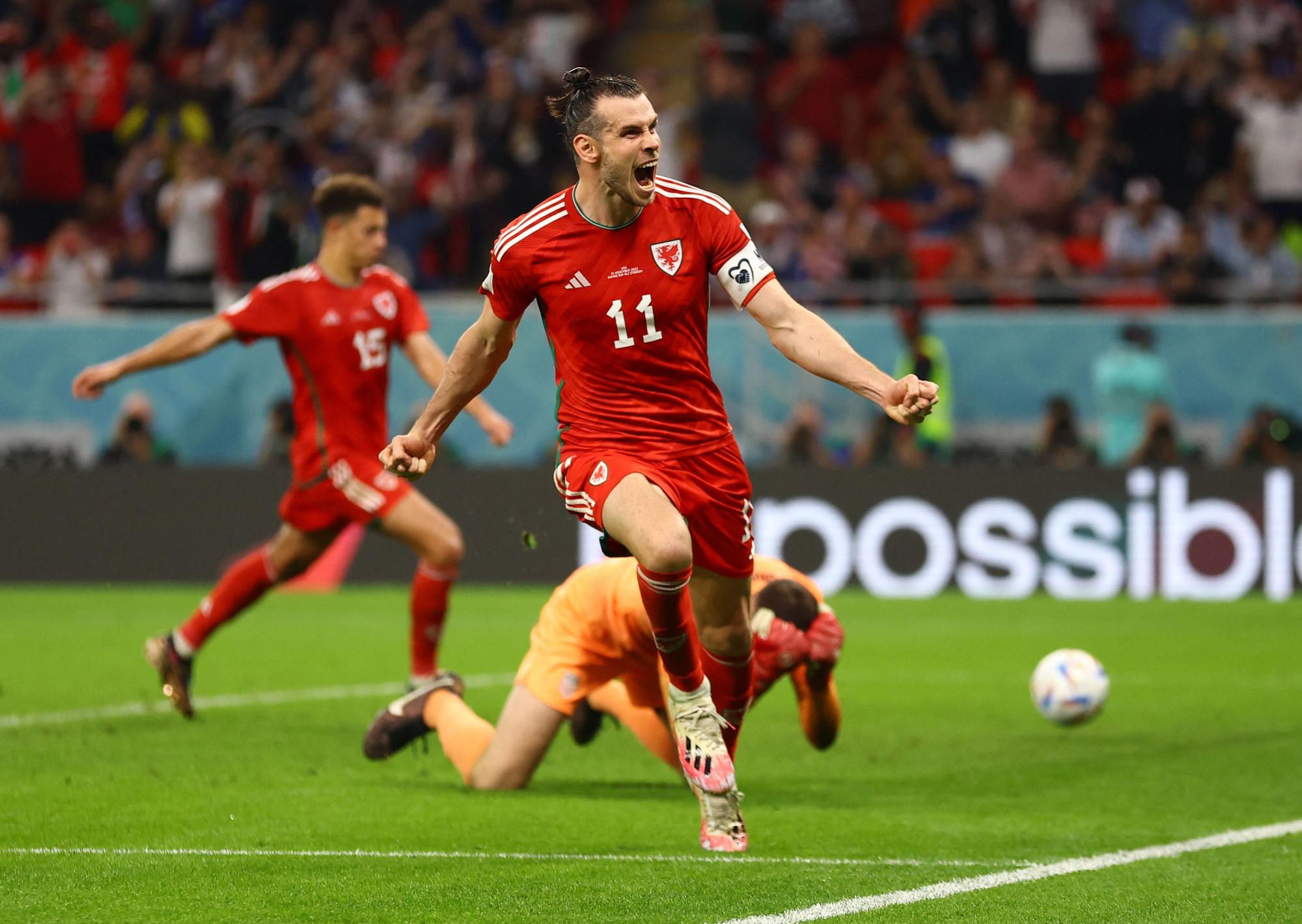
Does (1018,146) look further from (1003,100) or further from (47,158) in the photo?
(47,158)

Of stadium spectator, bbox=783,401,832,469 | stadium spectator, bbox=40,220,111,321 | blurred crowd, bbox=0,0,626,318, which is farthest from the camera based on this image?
blurred crowd, bbox=0,0,626,318

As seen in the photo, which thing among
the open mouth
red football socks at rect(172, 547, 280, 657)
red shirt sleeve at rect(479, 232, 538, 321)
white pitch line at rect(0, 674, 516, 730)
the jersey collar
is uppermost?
the open mouth

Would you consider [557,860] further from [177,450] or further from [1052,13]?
[1052,13]

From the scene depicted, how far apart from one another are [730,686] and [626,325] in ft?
3.96

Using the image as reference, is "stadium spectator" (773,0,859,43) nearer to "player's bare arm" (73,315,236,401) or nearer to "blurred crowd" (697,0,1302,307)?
"blurred crowd" (697,0,1302,307)

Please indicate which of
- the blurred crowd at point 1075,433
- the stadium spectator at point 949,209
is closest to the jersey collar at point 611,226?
the blurred crowd at point 1075,433

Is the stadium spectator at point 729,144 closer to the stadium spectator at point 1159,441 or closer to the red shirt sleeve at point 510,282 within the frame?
the stadium spectator at point 1159,441

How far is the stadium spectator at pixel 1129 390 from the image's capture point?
15289 millimetres

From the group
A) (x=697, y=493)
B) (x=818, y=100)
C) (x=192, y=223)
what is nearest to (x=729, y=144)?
(x=818, y=100)

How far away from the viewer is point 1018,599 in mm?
14758

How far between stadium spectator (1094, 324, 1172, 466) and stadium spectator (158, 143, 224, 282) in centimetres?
799

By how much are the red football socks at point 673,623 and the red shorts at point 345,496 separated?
334 cm

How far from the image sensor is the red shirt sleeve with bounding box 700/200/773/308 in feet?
19.1

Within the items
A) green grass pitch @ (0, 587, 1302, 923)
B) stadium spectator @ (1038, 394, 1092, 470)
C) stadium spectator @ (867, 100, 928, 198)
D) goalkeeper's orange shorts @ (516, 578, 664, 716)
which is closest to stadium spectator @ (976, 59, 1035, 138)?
stadium spectator @ (867, 100, 928, 198)
